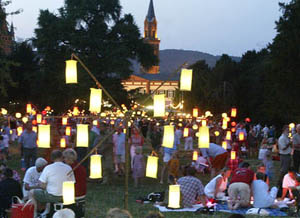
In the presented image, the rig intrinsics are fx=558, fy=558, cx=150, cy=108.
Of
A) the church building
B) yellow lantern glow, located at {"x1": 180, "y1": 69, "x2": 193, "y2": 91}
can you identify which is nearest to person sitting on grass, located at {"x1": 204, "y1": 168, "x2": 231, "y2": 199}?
yellow lantern glow, located at {"x1": 180, "y1": 69, "x2": 193, "y2": 91}

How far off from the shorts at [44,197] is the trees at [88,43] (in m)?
33.0

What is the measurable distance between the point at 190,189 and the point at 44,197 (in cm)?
366

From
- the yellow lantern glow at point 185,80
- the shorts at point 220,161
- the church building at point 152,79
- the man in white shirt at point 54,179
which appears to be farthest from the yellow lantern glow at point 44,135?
the church building at point 152,79

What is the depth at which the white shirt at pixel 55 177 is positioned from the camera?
27.2ft

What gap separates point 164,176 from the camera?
16.5m

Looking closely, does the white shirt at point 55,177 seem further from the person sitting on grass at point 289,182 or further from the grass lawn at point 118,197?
the person sitting on grass at point 289,182

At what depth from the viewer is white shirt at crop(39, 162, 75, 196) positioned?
8.30 metres

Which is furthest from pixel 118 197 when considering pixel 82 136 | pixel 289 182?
pixel 82 136

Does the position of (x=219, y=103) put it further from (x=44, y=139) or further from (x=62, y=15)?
(x=44, y=139)

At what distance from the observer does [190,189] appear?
1125cm

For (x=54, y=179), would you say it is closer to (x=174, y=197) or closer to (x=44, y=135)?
(x=44, y=135)

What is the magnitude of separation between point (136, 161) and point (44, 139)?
237 inches

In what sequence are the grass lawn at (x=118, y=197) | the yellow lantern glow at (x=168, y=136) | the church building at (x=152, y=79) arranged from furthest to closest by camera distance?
the church building at (x=152, y=79) → the grass lawn at (x=118, y=197) → the yellow lantern glow at (x=168, y=136)

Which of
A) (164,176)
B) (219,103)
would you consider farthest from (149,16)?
(164,176)
